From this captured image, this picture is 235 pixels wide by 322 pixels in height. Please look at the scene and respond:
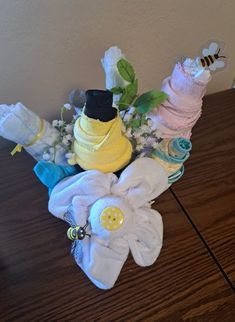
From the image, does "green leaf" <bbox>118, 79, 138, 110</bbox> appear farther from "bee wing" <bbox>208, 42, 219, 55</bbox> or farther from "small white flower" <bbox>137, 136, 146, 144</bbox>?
"bee wing" <bbox>208, 42, 219, 55</bbox>

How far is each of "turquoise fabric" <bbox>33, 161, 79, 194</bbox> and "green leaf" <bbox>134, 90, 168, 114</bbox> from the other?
16 centimetres

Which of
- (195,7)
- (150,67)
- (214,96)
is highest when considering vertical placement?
(195,7)

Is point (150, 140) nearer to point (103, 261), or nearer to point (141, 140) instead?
point (141, 140)

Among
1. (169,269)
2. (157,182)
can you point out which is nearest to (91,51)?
(157,182)

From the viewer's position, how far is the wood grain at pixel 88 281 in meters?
0.58

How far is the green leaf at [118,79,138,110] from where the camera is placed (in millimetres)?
564

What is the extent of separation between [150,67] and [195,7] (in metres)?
0.17

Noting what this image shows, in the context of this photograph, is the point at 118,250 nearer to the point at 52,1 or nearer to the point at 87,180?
the point at 87,180

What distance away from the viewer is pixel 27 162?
74 centimetres

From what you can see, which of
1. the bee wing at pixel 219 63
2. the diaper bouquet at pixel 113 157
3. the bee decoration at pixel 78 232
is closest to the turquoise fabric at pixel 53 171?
the diaper bouquet at pixel 113 157

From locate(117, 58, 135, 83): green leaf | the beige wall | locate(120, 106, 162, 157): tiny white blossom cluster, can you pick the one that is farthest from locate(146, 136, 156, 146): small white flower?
the beige wall

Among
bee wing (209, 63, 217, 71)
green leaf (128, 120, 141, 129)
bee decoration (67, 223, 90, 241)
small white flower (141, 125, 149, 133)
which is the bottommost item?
bee decoration (67, 223, 90, 241)

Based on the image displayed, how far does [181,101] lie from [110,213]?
0.84 ft

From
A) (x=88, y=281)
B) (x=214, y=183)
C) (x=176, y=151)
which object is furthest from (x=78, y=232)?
(x=214, y=183)
